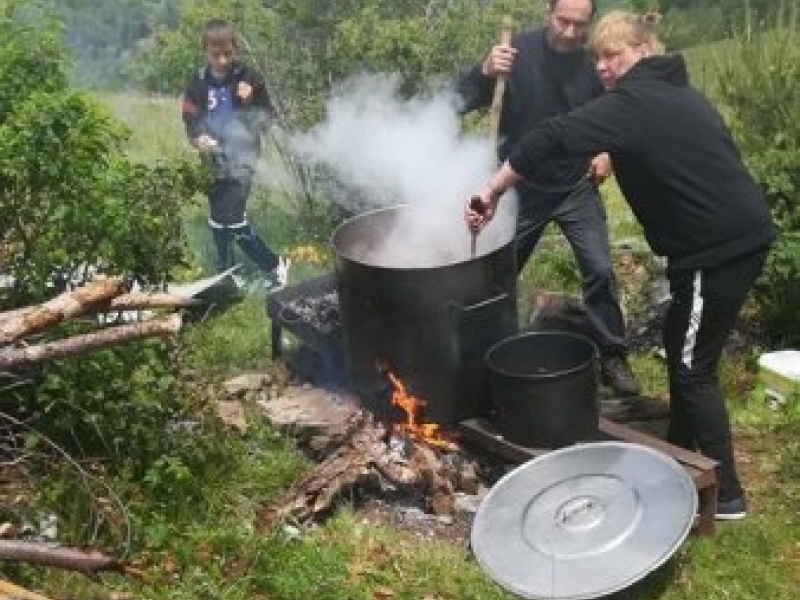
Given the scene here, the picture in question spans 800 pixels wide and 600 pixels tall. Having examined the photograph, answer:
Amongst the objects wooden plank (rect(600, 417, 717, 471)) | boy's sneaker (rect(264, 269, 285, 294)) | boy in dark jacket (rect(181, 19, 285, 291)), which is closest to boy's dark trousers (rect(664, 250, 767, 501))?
wooden plank (rect(600, 417, 717, 471))

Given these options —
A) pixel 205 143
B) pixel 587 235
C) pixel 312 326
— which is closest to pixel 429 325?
pixel 312 326

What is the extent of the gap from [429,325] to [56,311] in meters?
1.81

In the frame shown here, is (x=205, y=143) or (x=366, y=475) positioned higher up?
(x=205, y=143)

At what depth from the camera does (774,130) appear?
28.2 ft

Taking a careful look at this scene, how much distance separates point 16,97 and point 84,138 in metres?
0.45

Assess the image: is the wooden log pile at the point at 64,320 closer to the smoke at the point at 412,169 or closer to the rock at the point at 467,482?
the rock at the point at 467,482

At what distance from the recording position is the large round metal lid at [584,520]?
14.5 ft

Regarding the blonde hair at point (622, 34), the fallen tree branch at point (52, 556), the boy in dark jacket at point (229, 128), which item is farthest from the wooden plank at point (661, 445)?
the boy in dark jacket at point (229, 128)

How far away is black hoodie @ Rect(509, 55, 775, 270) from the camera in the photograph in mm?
4660

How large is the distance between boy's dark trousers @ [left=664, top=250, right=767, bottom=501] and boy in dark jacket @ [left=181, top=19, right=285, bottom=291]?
398cm

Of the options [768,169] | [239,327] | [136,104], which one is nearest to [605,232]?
[768,169]

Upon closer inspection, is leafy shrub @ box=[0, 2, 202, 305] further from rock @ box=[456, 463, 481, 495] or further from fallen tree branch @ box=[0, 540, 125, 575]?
rock @ box=[456, 463, 481, 495]

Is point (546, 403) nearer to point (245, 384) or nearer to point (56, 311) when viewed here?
point (245, 384)

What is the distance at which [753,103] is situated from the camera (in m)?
9.12
